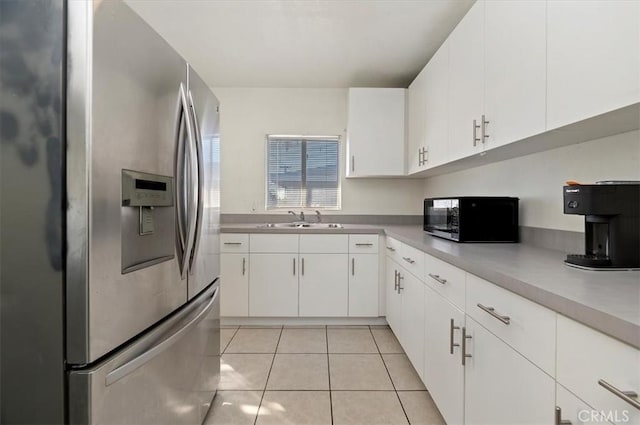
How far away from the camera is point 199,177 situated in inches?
52.7

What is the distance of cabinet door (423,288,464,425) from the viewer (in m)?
1.28

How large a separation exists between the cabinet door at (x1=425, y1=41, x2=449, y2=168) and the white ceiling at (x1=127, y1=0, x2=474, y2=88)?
26 centimetres

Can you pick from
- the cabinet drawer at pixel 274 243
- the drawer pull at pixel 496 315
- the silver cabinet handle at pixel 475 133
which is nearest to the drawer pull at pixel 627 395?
the drawer pull at pixel 496 315

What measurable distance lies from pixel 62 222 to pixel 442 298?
1500 mm

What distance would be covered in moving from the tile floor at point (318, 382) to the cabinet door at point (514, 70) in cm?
149

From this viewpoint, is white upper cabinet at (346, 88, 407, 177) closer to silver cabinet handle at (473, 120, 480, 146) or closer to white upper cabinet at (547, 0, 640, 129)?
silver cabinet handle at (473, 120, 480, 146)

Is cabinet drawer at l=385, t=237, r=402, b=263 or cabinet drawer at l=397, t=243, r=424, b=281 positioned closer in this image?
cabinet drawer at l=397, t=243, r=424, b=281

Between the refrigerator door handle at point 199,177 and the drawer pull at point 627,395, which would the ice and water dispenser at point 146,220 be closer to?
the refrigerator door handle at point 199,177

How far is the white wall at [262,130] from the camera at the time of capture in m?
3.27

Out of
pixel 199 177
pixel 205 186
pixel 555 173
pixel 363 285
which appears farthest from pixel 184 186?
pixel 363 285

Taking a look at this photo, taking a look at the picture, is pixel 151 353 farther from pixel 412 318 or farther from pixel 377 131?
pixel 377 131

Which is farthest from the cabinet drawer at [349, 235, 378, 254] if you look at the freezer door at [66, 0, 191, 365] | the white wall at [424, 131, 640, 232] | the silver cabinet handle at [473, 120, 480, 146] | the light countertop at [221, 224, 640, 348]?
the freezer door at [66, 0, 191, 365]

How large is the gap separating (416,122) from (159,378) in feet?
8.42

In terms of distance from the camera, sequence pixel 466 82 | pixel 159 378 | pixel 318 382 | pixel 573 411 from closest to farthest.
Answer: pixel 573 411, pixel 159 378, pixel 466 82, pixel 318 382
